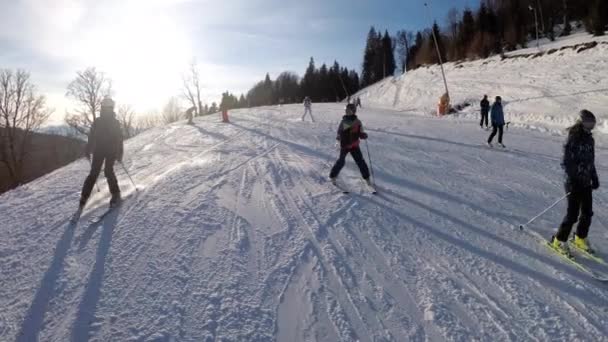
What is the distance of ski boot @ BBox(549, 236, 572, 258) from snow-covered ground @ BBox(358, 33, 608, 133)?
49.0 ft

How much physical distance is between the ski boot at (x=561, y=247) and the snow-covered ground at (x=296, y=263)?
193mm

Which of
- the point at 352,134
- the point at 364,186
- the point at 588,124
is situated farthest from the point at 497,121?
the point at 588,124

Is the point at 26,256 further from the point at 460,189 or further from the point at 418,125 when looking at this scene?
the point at 418,125

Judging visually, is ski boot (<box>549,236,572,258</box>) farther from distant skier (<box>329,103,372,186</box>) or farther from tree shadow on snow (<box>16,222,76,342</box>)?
tree shadow on snow (<box>16,222,76,342</box>)

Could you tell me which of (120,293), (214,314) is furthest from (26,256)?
(214,314)

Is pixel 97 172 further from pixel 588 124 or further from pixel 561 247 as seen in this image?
pixel 588 124

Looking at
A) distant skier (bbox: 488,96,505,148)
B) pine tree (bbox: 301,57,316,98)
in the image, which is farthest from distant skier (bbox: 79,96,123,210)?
pine tree (bbox: 301,57,316,98)

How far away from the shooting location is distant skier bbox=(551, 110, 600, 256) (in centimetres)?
492

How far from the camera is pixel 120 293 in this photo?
4.07 metres

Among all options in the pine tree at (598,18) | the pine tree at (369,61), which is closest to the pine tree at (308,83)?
the pine tree at (369,61)

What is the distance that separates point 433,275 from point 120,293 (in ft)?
11.8

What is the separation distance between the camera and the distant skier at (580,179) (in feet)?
16.1

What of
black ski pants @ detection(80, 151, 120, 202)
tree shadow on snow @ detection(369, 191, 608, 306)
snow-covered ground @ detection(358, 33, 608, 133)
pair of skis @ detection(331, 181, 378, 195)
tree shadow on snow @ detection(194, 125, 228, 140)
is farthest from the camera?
snow-covered ground @ detection(358, 33, 608, 133)

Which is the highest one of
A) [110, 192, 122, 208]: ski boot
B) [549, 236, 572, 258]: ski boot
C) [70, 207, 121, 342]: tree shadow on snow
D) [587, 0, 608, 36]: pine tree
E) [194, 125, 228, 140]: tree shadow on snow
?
[587, 0, 608, 36]: pine tree
